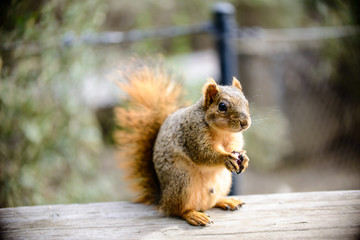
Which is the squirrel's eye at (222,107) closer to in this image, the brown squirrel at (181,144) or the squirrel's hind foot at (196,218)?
the brown squirrel at (181,144)

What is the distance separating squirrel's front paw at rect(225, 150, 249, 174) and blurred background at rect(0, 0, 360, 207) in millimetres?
134

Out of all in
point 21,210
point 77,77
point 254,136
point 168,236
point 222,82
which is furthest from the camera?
point 254,136

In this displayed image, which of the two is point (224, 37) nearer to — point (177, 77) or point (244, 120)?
point (177, 77)

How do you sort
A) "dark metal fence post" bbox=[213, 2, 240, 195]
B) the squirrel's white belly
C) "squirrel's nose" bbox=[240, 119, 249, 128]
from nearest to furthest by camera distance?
"squirrel's nose" bbox=[240, 119, 249, 128] → the squirrel's white belly → "dark metal fence post" bbox=[213, 2, 240, 195]

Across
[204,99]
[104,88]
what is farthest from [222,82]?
[104,88]

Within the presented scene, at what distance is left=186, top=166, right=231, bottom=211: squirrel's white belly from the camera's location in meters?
1.02

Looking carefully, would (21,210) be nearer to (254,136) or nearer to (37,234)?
(37,234)

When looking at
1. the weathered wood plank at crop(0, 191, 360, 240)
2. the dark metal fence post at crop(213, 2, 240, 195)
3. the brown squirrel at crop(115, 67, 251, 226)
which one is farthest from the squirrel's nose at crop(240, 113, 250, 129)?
the dark metal fence post at crop(213, 2, 240, 195)

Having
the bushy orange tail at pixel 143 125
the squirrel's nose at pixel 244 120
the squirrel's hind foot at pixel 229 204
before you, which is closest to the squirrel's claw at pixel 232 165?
the squirrel's nose at pixel 244 120

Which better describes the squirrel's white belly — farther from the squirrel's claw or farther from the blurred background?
the blurred background

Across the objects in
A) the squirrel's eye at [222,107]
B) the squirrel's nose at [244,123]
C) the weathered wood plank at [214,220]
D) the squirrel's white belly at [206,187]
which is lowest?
the weathered wood plank at [214,220]

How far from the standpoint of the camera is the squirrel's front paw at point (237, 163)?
916 mm

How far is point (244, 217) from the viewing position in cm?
104

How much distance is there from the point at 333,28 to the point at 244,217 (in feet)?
7.40
